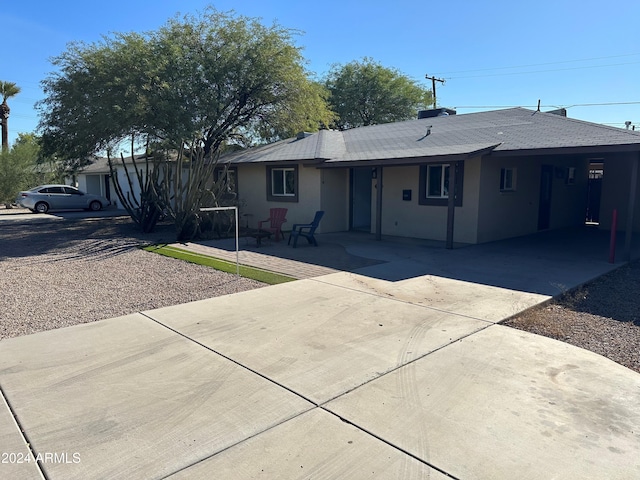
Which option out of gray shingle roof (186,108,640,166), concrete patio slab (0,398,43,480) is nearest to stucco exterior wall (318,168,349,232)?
gray shingle roof (186,108,640,166)

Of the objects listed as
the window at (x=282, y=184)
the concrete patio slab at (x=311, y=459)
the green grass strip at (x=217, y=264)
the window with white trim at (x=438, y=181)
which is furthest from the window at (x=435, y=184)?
the concrete patio slab at (x=311, y=459)

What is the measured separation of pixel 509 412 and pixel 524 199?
11.7 metres

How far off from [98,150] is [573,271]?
57.3ft

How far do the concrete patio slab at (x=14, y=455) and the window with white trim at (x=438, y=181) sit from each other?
11.5 meters

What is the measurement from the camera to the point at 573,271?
892 centimetres

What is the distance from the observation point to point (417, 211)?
44.6 ft

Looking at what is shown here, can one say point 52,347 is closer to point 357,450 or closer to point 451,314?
point 357,450

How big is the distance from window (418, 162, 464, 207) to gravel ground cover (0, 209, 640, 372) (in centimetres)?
490

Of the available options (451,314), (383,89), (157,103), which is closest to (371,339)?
(451,314)

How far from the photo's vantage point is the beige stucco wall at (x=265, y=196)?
49.7 feet

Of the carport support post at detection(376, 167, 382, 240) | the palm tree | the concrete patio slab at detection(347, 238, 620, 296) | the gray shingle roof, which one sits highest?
the palm tree

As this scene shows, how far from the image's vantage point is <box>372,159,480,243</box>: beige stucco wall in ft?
40.2

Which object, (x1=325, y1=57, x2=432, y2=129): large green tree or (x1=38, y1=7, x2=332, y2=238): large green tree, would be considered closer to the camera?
(x1=38, y1=7, x2=332, y2=238): large green tree

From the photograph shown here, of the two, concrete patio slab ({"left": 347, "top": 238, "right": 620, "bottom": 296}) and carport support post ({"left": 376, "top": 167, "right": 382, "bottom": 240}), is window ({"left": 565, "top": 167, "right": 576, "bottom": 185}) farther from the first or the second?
carport support post ({"left": 376, "top": 167, "right": 382, "bottom": 240})
